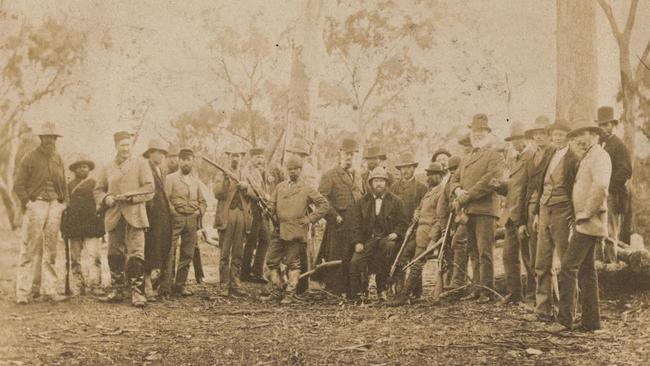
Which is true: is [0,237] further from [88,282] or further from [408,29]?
[408,29]

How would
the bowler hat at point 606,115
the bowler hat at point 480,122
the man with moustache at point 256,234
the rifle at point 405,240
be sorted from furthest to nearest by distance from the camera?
the man with moustache at point 256,234 → the rifle at point 405,240 → the bowler hat at point 480,122 → the bowler hat at point 606,115

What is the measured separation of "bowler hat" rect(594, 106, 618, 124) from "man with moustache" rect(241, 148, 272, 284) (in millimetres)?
4158

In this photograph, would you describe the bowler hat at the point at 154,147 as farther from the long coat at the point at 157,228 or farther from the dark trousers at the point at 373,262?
the dark trousers at the point at 373,262

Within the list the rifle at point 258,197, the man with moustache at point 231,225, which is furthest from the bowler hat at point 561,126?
the man with moustache at point 231,225

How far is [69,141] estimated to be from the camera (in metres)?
7.43

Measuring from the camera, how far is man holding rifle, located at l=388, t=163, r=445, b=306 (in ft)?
22.1

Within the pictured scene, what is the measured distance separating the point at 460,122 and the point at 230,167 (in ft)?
16.6

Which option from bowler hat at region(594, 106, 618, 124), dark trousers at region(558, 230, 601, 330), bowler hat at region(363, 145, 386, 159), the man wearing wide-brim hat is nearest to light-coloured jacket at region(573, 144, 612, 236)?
the man wearing wide-brim hat

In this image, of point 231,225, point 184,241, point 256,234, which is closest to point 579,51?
point 231,225

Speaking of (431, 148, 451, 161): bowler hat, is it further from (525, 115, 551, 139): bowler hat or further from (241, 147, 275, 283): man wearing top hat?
(241, 147, 275, 283): man wearing top hat

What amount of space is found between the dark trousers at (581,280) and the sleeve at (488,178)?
1509mm

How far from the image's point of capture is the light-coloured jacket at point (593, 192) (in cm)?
482

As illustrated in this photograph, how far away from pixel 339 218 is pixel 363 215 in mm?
300

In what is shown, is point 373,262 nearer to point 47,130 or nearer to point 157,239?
point 157,239
